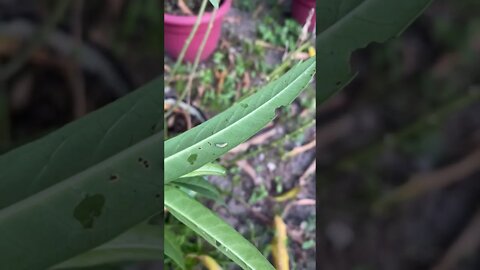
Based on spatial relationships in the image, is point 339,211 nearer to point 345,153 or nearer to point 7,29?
point 345,153

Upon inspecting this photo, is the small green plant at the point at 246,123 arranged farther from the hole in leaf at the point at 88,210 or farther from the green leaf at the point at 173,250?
the hole in leaf at the point at 88,210

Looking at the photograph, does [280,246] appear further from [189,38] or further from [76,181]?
[76,181]

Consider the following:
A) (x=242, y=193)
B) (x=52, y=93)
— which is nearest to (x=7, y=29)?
(x=52, y=93)

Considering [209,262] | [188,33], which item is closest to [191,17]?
[188,33]

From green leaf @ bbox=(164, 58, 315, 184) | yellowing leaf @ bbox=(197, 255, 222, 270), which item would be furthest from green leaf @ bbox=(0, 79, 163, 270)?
yellowing leaf @ bbox=(197, 255, 222, 270)

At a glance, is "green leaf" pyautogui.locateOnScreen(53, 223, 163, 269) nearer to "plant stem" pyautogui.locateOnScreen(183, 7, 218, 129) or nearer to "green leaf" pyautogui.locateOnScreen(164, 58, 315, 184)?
"green leaf" pyautogui.locateOnScreen(164, 58, 315, 184)

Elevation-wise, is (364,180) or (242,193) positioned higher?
(242,193)
